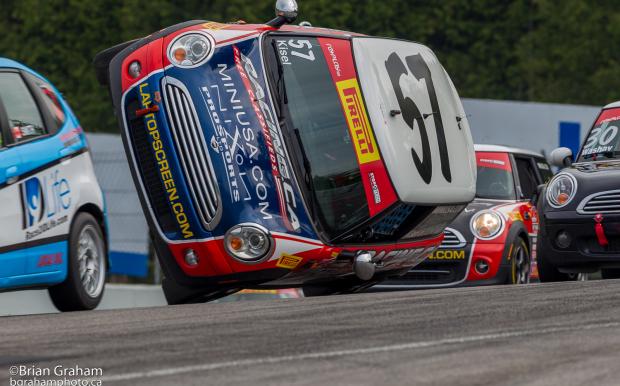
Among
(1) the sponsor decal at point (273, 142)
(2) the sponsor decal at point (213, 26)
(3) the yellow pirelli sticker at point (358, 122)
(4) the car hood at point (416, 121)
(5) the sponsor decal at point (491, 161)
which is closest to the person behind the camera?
(1) the sponsor decal at point (273, 142)

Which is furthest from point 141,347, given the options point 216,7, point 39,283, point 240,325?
point 216,7

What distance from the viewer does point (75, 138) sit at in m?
10.7

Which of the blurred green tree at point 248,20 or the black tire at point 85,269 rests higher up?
the black tire at point 85,269

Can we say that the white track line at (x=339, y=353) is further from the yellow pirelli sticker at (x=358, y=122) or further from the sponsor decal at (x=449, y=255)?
the sponsor decal at (x=449, y=255)

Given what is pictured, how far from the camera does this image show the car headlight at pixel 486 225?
14.7 metres

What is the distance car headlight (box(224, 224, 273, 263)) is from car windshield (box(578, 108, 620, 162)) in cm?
406

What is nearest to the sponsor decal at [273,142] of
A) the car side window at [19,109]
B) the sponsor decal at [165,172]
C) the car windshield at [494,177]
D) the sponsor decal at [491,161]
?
the sponsor decal at [165,172]

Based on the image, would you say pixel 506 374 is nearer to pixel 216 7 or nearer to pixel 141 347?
pixel 141 347

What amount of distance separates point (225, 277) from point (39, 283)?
5.07ft

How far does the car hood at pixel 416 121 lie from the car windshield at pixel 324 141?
256 millimetres

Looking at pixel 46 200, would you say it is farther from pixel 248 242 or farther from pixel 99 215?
pixel 248 242

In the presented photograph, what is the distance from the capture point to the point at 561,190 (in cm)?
1284

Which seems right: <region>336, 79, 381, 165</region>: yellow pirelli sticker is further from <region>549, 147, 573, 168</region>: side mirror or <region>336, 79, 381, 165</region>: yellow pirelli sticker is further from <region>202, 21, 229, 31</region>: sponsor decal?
<region>549, 147, 573, 168</region>: side mirror

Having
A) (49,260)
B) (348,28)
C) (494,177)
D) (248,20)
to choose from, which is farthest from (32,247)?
(348,28)
